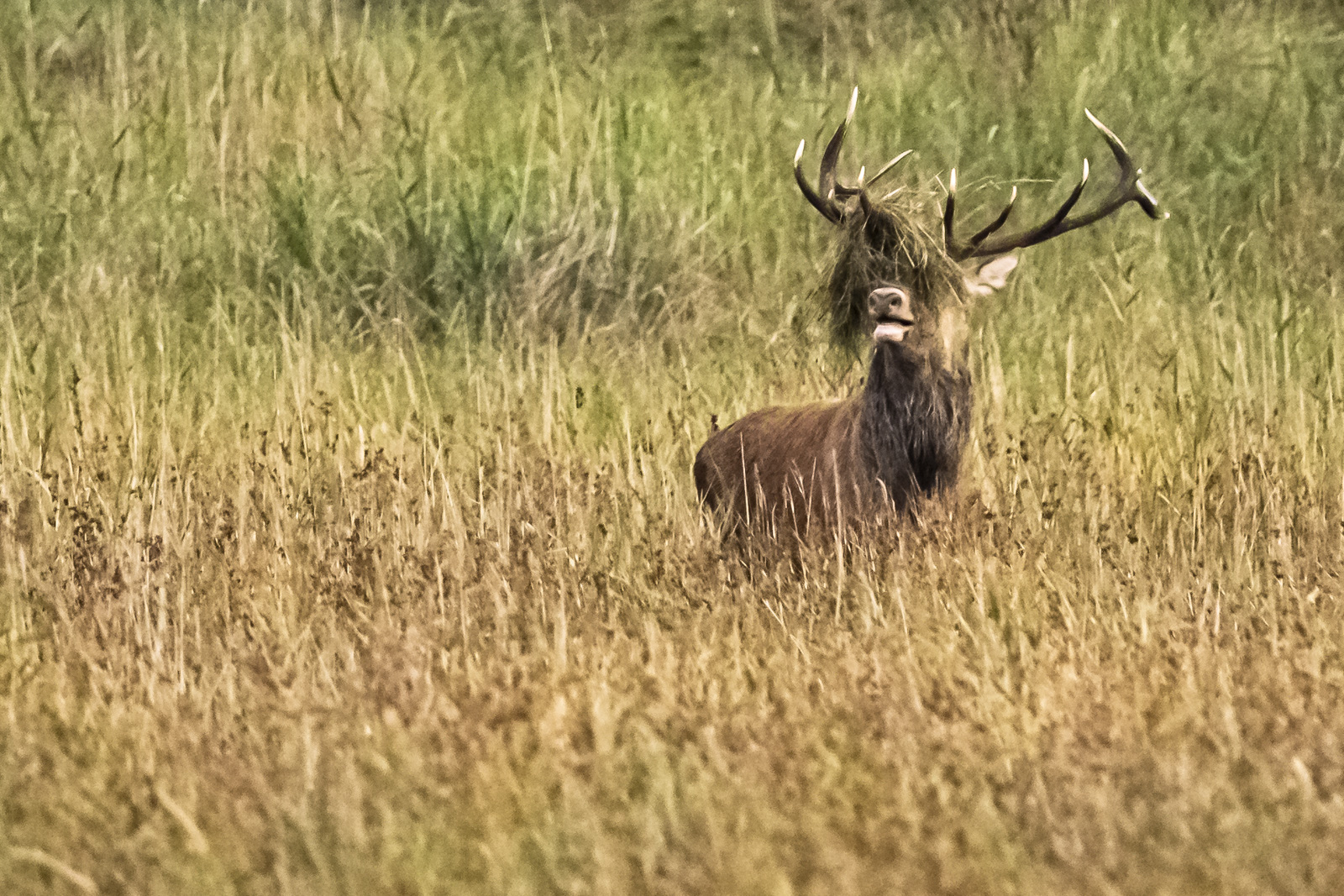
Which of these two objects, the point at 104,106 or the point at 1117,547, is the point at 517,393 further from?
the point at 104,106

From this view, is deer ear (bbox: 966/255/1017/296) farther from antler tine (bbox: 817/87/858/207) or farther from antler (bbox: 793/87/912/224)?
antler tine (bbox: 817/87/858/207)

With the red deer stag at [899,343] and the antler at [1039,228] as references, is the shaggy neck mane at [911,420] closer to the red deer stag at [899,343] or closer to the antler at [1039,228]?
the red deer stag at [899,343]

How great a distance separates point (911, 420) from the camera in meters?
5.74

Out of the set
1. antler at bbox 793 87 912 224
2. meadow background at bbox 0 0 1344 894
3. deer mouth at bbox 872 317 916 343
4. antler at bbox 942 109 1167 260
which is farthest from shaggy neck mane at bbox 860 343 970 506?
antler at bbox 793 87 912 224

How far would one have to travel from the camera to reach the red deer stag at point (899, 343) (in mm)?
5699

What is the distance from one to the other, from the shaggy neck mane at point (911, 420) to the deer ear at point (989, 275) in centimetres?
31

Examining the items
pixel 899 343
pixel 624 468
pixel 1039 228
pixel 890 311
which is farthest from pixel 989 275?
pixel 624 468

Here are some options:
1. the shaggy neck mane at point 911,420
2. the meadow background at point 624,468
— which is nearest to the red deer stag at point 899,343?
the shaggy neck mane at point 911,420

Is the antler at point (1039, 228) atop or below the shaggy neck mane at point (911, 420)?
atop

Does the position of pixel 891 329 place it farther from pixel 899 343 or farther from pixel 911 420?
pixel 911 420

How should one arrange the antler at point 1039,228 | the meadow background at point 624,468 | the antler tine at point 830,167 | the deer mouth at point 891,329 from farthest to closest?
the antler tine at point 830,167 < the antler at point 1039,228 < the deer mouth at point 891,329 < the meadow background at point 624,468

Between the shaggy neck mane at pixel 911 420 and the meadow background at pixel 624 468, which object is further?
the shaggy neck mane at pixel 911 420

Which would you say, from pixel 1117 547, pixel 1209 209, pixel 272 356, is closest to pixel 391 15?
pixel 272 356

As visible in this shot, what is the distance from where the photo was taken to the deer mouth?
5.45 meters
